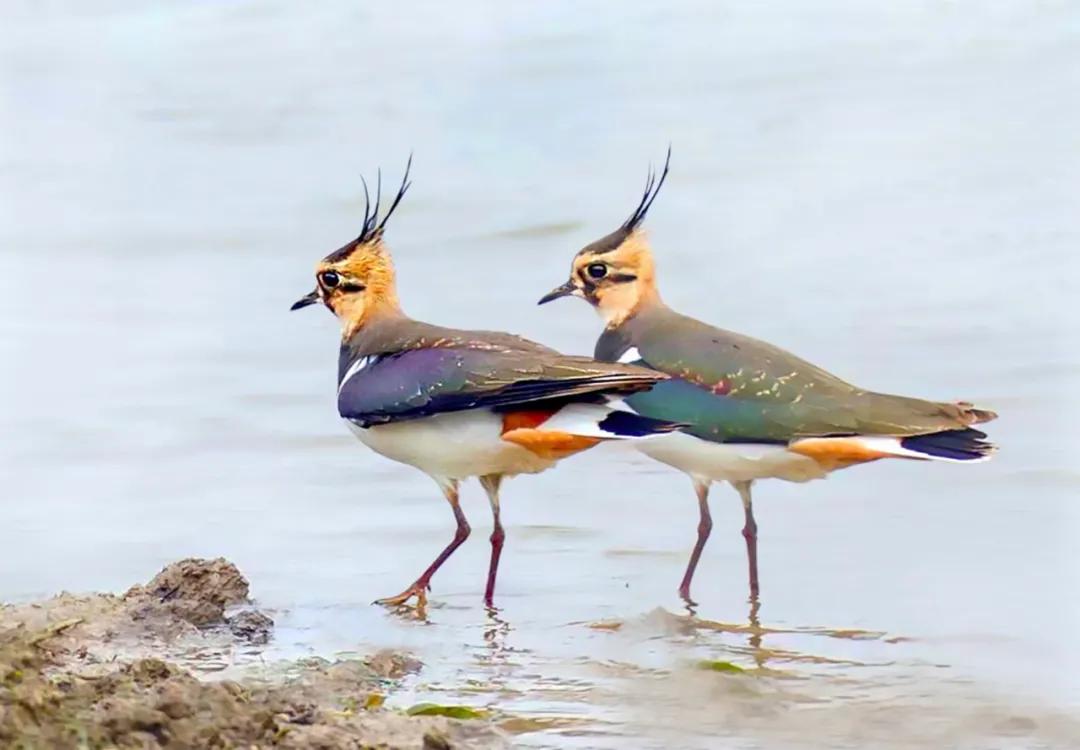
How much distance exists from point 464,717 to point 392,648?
130 centimetres

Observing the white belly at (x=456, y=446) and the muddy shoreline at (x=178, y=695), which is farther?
the white belly at (x=456, y=446)

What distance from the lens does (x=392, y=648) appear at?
732 cm

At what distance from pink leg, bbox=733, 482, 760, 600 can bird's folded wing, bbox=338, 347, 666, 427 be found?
0.98 m

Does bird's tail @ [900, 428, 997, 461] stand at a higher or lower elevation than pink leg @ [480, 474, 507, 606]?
higher

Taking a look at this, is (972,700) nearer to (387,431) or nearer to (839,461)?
(839,461)

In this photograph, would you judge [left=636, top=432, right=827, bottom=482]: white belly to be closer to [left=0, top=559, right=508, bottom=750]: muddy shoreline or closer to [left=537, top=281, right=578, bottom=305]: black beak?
[left=537, top=281, right=578, bottom=305]: black beak

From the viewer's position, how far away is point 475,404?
7863mm

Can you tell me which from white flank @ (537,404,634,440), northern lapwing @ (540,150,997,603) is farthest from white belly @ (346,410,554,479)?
northern lapwing @ (540,150,997,603)

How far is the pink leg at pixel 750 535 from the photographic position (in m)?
8.41

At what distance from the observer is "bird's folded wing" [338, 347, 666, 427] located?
759cm

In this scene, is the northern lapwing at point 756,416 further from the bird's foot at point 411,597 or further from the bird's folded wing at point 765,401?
the bird's foot at point 411,597

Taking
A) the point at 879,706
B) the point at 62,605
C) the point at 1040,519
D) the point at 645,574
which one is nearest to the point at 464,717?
the point at 879,706

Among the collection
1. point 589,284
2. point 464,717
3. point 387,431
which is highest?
point 589,284

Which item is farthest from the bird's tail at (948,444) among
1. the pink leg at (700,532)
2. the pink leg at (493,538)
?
the pink leg at (493,538)
